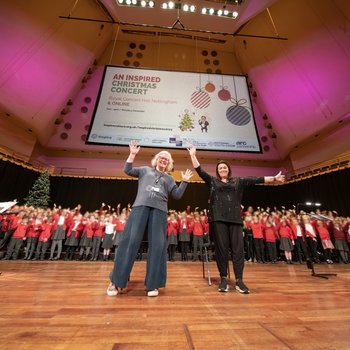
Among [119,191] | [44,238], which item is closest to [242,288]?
[44,238]

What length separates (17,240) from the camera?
5895 mm

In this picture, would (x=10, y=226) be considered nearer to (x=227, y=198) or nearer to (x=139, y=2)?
(x=227, y=198)

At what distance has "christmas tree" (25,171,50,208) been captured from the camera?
8984mm

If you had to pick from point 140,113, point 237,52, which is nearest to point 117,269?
point 140,113

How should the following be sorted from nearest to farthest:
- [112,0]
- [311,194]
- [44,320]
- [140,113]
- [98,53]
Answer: [44,320] → [140,113] → [112,0] → [311,194] → [98,53]

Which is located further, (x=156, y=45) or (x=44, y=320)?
(x=156, y=45)

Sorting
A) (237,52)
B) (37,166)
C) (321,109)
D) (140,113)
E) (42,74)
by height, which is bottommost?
(37,166)

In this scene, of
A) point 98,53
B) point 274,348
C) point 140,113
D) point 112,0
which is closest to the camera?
point 274,348

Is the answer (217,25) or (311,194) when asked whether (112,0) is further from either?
(311,194)

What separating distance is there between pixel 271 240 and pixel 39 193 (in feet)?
30.5

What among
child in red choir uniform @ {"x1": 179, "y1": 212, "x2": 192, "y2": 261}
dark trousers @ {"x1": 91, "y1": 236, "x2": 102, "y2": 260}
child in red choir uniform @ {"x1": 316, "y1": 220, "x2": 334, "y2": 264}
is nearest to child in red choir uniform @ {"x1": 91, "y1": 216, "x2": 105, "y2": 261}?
dark trousers @ {"x1": 91, "y1": 236, "x2": 102, "y2": 260}

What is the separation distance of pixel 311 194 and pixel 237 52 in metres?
8.53

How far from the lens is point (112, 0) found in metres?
8.09

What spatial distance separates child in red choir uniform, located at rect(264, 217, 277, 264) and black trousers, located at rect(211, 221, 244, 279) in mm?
4653
